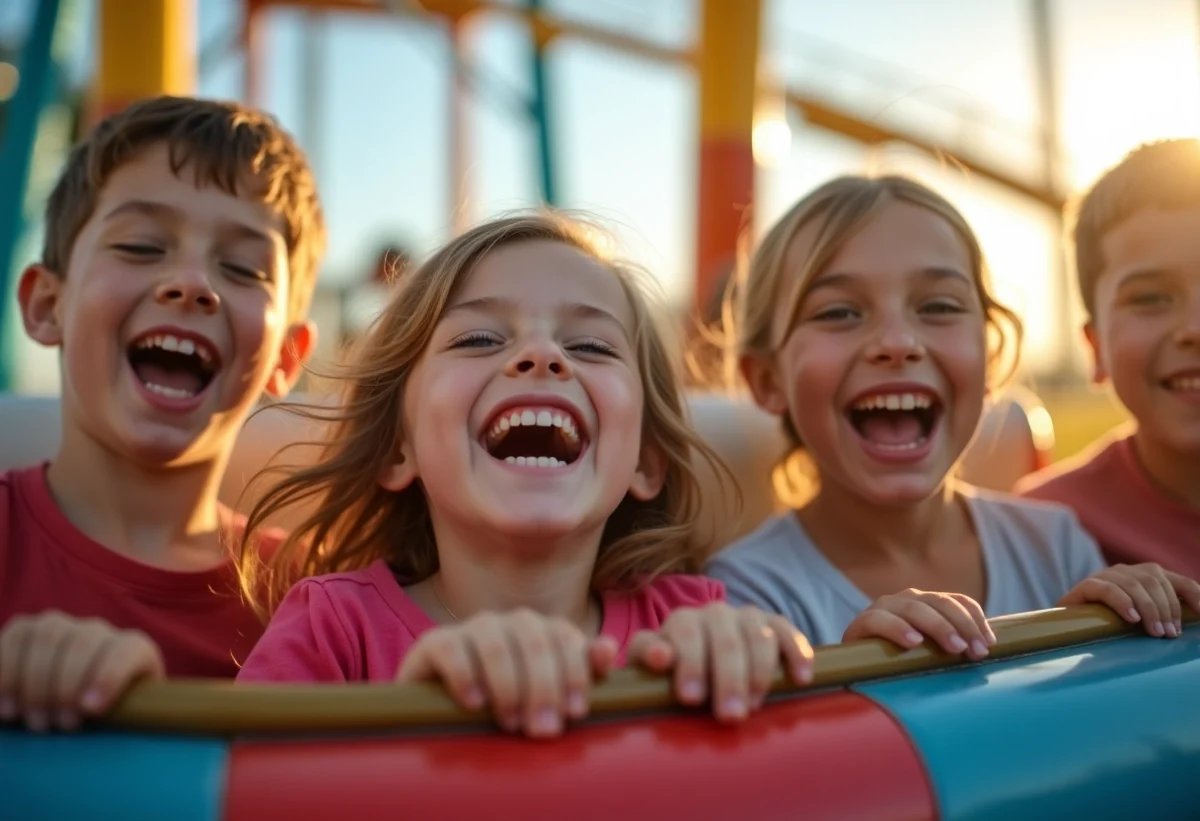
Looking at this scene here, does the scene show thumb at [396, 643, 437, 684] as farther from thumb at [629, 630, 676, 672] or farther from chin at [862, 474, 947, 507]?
chin at [862, 474, 947, 507]

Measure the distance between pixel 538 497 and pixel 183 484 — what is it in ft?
1.44

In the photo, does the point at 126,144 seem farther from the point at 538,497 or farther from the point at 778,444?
the point at 778,444

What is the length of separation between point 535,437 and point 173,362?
1.23 ft

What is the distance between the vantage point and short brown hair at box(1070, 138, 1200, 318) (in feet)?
3.65

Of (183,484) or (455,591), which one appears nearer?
(455,591)

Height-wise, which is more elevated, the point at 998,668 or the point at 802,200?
the point at 802,200

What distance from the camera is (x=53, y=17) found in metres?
2.13

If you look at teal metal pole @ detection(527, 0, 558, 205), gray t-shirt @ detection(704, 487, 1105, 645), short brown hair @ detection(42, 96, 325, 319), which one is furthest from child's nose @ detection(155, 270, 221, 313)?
teal metal pole @ detection(527, 0, 558, 205)

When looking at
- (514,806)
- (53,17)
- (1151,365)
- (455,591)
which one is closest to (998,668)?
(514,806)

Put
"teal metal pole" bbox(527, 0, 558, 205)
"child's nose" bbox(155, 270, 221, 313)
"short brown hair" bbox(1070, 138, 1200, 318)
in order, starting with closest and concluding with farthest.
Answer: "child's nose" bbox(155, 270, 221, 313)
"short brown hair" bbox(1070, 138, 1200, 318)
"teal metal pole" bbox(527, 0, 558, 205)

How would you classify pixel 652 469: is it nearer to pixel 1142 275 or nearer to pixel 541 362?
pixel 541 362

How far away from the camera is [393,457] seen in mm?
865

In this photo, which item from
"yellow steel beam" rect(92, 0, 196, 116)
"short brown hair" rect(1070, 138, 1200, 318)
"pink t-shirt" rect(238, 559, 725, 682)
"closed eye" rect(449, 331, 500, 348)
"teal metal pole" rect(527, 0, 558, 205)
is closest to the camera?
"pink t-shirt" rect(238, 559, 725, 682)

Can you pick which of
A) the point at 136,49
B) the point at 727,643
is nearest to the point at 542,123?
the point at 136,49
